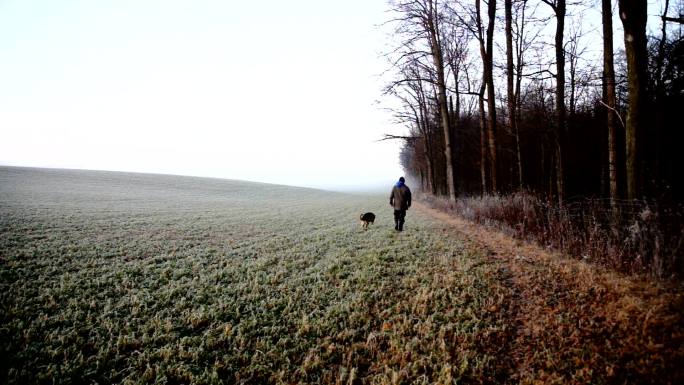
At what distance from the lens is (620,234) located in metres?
6.26

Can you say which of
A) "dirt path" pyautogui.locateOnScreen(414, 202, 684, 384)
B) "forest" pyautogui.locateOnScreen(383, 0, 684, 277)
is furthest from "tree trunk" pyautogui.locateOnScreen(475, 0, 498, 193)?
"dirt path" pyautogui.locateOnScreen(414, 202, 684, 384)

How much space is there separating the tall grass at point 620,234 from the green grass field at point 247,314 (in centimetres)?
211

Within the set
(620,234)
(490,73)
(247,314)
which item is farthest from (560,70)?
(247,314)

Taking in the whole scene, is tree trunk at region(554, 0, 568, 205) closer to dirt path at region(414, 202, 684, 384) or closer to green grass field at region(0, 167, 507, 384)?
green grass field at region(0, 167, 507, 384)

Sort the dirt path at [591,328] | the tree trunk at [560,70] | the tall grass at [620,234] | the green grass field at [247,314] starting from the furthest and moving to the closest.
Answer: the tree trunk at [560,70]
the tall grass at [620,234]
the green grass field at [247,314]
the dirt path at [591,328]

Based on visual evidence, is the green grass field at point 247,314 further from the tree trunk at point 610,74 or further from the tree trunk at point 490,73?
the tree trunk at point 490,73

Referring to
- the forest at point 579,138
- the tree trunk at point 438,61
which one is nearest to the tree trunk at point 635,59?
the forest at point 579,138

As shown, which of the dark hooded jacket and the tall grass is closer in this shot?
the tall grass

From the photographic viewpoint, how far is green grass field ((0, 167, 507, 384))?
11.7ft

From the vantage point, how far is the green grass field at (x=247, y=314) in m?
3.55

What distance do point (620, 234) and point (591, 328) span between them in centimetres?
366

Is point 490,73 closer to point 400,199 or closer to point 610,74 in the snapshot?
point 610,74

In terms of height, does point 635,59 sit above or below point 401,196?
above

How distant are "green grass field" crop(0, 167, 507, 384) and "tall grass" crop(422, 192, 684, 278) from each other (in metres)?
2.11
